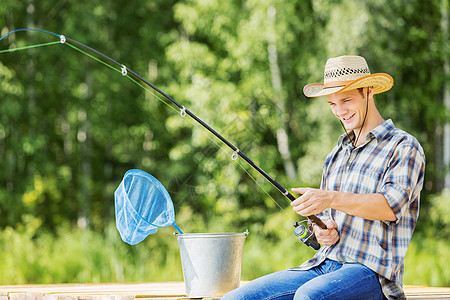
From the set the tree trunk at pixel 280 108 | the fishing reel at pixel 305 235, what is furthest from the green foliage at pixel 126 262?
the fishing reel at pixel 305 235

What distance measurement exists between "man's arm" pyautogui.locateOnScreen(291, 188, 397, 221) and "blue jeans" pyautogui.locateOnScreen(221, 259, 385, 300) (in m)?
0.20

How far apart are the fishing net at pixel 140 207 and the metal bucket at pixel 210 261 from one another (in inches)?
4.9

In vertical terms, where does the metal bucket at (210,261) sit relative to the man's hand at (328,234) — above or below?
below

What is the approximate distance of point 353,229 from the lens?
2209mm

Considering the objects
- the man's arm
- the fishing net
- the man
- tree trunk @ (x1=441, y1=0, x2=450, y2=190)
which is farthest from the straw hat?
tree trunk @ (x1=441, y1=0, x2=450, y2=190)

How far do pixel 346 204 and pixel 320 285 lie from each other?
0.91ft

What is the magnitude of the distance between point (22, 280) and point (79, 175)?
17.5ft

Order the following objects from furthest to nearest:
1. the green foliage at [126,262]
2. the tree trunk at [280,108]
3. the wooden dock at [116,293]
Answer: the tree trunk at [280,108] → the green foliage at [126,262] → the wooden dock at [116,293]

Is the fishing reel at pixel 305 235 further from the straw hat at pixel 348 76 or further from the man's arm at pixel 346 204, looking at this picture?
the straw hat at pixel 348 76

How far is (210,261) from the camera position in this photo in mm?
2396

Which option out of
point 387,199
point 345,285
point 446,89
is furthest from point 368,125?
point 446,89

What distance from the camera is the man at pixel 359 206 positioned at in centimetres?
205

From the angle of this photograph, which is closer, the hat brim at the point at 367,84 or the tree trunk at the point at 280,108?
the hat brim at the point at 367,84

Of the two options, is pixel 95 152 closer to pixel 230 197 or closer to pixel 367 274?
pixel 230 197
